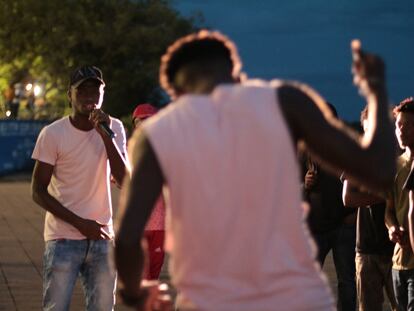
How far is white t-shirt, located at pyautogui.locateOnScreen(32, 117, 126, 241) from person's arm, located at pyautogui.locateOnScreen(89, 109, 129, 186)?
0.08 metres

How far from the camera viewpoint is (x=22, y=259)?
14.7 m

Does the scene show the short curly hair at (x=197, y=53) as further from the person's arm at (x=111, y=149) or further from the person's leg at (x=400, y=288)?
the person's leg at (x=400, y=288)

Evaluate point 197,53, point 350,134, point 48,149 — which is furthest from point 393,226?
point 197,53

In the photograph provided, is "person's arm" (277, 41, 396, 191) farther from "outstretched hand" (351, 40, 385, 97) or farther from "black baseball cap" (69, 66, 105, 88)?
"black baseball cap" (69, 66, 105, 88)

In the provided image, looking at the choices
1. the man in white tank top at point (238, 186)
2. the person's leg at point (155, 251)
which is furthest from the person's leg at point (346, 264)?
the man in white tank top at point (238, 186)

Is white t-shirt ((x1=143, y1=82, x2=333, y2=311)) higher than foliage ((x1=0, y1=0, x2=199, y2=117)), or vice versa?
foliage ((x1=0, y1=0, x2=199, y2=117))

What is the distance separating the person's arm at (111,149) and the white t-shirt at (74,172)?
0.27ft

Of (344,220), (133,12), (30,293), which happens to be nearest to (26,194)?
(30,293)

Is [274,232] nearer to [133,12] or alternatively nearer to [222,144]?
[222,144]

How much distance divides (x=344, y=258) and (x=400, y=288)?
A: 1.79 meters

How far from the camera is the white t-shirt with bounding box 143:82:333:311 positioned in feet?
11.6

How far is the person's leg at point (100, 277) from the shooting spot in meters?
6.84

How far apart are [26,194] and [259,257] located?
27.5 m

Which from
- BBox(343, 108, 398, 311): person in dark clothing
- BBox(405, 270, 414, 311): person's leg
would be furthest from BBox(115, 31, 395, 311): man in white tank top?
BBox(343, 108, 398, 311): person in dark clothing
